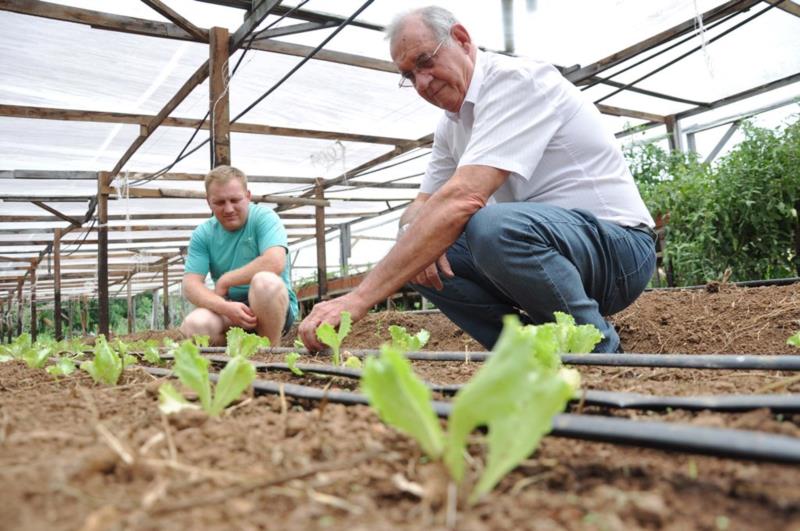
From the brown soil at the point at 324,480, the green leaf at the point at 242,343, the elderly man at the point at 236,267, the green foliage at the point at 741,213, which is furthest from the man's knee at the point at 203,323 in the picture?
the green foliage at the point at 741,213

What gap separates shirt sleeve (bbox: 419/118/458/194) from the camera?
2.79 meters

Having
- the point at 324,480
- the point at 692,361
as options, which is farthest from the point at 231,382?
the point at 692,361

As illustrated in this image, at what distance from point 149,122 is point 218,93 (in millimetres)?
2081

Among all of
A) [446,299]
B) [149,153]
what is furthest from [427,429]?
[149,153]

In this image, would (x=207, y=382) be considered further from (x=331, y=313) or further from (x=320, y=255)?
(x=320, y=255)

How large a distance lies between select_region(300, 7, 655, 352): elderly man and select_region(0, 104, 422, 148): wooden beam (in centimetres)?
420

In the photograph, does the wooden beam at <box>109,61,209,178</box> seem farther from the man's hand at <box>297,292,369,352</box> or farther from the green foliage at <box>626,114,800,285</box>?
the green foliage at <box>626,114,800,285</box>

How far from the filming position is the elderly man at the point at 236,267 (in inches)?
135

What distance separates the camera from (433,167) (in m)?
2.87

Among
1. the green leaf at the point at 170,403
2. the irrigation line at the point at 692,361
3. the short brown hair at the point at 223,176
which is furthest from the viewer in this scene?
the short brown hair at the point at 223,176

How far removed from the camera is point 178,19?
4.20m

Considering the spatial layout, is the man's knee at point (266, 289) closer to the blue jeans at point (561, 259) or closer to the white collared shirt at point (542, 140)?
the white collared shirt at point (542, 140)

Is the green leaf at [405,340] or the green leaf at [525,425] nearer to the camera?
the green leaf at [525,425]

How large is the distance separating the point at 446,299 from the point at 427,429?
206 cm
